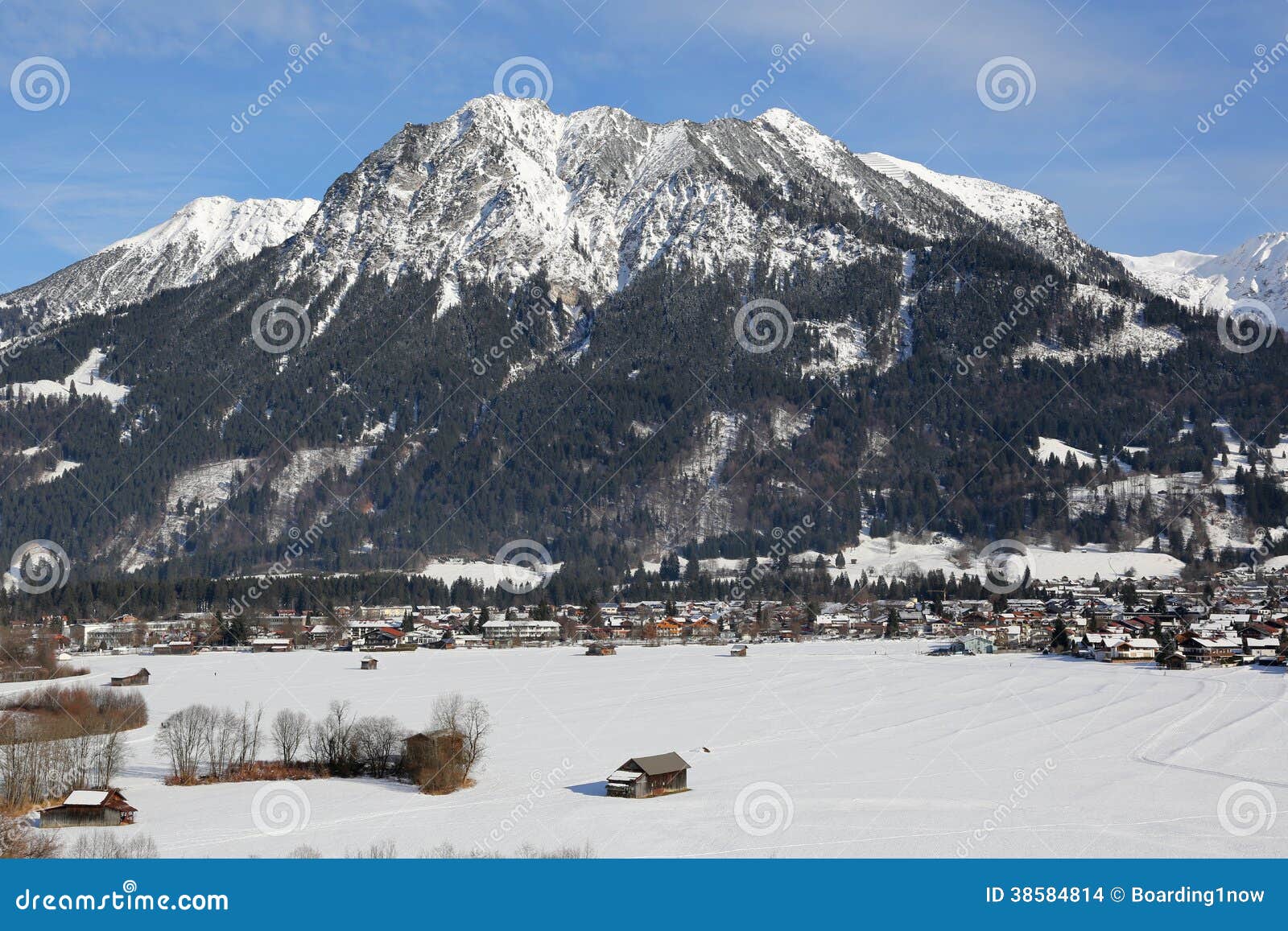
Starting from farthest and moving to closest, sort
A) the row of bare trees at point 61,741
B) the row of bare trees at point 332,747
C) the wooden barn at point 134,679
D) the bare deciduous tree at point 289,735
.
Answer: the wooden barn at point 134,679 < the bare deciduous tree at point 289,735 < the row of bare trees at point 332,747 < the row of bare trees at point 61,741

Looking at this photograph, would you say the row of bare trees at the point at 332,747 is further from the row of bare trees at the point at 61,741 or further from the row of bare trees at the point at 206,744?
the row of bare trees at the point at 61,741

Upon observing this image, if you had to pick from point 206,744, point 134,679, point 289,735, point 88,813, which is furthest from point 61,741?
point 134,679

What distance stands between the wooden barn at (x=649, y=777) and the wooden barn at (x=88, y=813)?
1755 centimetres

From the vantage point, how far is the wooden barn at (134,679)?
93.1m

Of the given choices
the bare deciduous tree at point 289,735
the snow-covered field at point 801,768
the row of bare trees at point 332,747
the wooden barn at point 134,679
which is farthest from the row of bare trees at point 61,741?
the wooden barn at point 134,679

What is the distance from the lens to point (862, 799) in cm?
4784

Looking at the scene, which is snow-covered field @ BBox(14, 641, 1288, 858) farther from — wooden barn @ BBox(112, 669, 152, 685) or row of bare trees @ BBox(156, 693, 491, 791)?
wooden barn @ BBox(112, 669, 152, 685)

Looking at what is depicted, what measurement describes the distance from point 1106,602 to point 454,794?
14137cm

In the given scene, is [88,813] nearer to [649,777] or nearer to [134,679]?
[649,777]

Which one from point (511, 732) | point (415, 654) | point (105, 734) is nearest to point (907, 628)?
point (415, 654)

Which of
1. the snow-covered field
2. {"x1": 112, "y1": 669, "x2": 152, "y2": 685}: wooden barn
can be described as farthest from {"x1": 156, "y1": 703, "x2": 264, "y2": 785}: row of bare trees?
{"x1": 112, "y1": 669, "x2": 152, "y2": 685}: wooden barn

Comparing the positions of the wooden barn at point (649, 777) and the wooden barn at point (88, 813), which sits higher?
the wooden barn at point (649, 777)

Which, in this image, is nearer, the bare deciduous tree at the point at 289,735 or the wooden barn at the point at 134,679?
the bare deciduous tree at the point at 289,735

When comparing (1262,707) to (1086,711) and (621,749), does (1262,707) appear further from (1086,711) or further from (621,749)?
(621,749)
